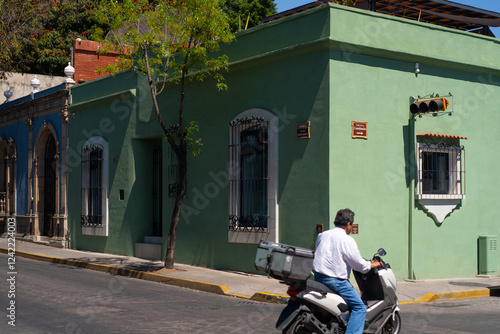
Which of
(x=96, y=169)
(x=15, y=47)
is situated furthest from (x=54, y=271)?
(x=15, y=47)

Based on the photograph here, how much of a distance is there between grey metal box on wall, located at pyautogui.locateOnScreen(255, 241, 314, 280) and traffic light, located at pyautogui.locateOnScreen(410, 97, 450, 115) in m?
7.01

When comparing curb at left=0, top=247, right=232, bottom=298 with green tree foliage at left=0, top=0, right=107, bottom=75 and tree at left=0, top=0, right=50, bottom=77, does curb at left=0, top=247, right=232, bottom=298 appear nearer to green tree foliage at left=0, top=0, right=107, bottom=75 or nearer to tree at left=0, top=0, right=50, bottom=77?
tree at left=0, top=0, right=50, bottom=77

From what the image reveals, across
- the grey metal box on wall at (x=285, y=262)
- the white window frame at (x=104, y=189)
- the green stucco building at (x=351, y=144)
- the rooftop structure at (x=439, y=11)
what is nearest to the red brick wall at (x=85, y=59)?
the white window frame at (x=104, y=189)

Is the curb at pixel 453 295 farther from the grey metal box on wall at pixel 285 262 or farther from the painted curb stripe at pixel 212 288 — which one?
the grey metal box on wall at pixel 285 262

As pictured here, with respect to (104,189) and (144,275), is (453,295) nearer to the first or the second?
(144,275)

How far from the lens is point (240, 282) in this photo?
13.1 m

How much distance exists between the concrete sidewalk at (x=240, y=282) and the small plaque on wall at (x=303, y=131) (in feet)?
9.57

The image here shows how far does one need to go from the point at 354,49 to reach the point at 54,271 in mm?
8672

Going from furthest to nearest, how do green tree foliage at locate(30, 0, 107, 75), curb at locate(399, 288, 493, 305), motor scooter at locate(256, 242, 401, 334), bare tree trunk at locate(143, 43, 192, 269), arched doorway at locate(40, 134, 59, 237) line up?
green tree foliage at locate(30, 0, 107, 75), arched doorway at locate(40, 134, 59, 237), bare tree trunk at locate(143, 43, 192, 269), curb at locate(399, 288, 493, 305), motor scooter at locate(256, 242, 401, 334)

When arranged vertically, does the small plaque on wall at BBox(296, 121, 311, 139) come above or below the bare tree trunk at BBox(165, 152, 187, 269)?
above

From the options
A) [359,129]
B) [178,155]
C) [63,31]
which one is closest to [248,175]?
[178,155]

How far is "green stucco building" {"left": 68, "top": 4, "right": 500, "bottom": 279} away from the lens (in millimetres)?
12984

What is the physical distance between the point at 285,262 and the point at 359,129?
6662mm

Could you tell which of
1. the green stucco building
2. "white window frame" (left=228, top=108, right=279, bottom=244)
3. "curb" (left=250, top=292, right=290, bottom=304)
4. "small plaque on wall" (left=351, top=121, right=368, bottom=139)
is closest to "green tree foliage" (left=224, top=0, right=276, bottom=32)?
the green stucco building
